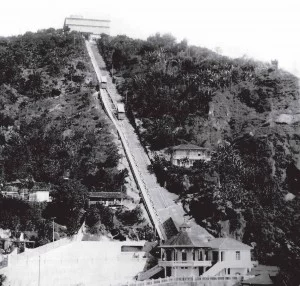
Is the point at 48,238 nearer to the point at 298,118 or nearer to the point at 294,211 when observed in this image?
the point at 294,211

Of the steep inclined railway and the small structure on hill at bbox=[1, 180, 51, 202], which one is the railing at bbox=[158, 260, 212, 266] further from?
the small structure on hill at bbox=[1, 180, 51, 202]

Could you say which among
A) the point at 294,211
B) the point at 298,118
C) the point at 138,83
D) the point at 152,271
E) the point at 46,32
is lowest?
the point at 152,271

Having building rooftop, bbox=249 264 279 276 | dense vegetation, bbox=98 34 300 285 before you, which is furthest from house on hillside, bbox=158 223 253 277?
dense vegetation, bbox=98 34 300 285

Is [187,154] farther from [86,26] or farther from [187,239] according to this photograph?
[86,26]

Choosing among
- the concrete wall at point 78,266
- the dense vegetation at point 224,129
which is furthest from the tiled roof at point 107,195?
the concrete wall at point 78,266

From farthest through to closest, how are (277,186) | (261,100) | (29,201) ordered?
1. (261,100)
2. (277,186)
3. (29,201)

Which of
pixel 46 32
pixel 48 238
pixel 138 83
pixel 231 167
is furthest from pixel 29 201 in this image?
pixel 46 32
